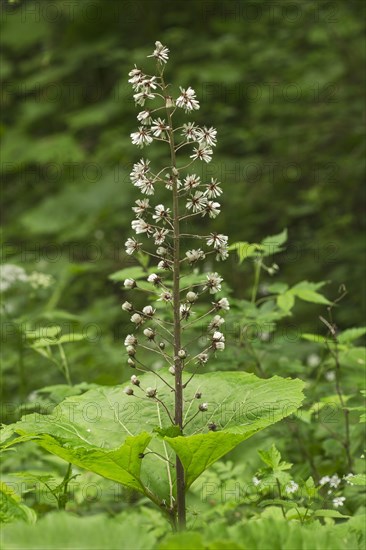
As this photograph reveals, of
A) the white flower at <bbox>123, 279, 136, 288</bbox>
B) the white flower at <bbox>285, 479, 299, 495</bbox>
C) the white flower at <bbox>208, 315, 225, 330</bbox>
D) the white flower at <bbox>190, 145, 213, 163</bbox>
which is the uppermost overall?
the white flower at <bbox>190, 145, 213, 163</bbox>

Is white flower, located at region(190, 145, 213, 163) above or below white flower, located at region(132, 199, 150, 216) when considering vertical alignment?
above

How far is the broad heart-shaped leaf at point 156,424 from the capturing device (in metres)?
2.45

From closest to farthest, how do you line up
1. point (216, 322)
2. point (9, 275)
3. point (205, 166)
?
point (216, 322), point (9, 275), point (205, 166)

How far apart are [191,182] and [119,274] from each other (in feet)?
4.85

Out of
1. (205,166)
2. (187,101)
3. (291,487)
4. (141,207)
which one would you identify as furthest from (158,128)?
(205,166)

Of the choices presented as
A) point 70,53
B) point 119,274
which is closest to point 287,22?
point 70,53

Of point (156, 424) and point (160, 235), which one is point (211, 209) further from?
point (156, 424)

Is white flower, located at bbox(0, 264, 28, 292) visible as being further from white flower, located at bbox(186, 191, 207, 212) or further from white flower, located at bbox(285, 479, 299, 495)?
white flower, located at bbox(285, 479, 299, 495)

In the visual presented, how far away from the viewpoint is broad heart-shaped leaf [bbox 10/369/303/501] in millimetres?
2449

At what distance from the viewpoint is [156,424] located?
2.93m

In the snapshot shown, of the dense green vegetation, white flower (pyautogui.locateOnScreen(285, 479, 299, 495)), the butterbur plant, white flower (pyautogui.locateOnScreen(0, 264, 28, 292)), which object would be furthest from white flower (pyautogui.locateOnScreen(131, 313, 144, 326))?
the dense green vegetation

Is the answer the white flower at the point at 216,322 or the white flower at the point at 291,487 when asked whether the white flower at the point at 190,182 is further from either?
the white flower at the point at 291,487

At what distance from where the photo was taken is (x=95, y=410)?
296 cm

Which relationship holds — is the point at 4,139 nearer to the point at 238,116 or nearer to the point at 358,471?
the point at 238,116
